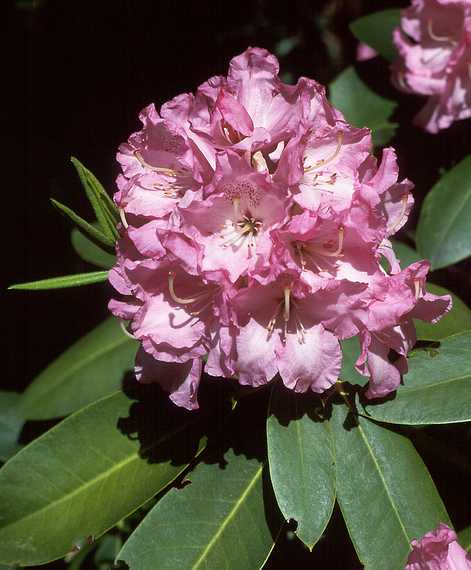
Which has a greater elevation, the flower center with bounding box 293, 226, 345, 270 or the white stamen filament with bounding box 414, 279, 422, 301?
the flower center with bounding box 293, 226, 345, 270

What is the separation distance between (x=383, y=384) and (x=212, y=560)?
0.96ft

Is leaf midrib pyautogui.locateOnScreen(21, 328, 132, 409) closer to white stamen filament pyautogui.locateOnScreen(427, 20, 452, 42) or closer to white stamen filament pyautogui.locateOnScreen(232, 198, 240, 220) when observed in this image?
white stamen filament pyautogui.locateOnScreen(232, 198, 240, 220)

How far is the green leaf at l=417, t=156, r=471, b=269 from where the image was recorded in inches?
53.7

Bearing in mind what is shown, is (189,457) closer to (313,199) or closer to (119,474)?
(119,474)

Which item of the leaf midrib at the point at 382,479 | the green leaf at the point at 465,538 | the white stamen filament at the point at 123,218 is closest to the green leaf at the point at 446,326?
the leaf midrib at the point at 382,479

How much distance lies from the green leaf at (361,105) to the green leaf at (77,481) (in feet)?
2.35

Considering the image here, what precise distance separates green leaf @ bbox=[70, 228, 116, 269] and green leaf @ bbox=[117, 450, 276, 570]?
39 centimetres

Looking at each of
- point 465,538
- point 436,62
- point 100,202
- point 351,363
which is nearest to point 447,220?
point 436,62

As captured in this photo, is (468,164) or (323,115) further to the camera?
(468,164)

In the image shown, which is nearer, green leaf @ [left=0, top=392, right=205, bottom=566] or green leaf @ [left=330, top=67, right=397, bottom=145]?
green leaf @ [left=0, top=392, right=205, bottom=566]

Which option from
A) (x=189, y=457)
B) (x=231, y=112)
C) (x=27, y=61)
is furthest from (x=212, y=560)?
(x=27, y=61)

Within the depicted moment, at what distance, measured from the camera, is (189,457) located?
1.09m

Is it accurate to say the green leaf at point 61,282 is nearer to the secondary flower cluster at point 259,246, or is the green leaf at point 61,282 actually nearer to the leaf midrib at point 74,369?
the secondary flower cluster at point 259,246

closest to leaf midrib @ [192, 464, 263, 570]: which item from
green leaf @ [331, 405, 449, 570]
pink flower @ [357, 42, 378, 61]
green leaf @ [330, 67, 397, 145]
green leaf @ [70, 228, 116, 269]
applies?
green leaf @ [331, 405, 449, 570]
